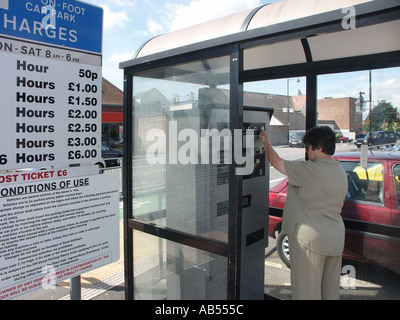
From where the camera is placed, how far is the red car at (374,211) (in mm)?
3303

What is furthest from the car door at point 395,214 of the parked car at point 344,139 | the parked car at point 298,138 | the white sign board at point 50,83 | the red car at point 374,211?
the white sign board at point 50,83

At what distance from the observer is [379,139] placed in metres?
3.30

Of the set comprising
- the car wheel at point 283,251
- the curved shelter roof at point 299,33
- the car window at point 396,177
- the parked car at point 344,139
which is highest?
the curved shelter roof at point 299,33

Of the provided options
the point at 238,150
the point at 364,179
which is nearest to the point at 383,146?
the point at 364,179

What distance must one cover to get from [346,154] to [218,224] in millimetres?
2256

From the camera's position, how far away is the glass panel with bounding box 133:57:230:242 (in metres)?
2.65

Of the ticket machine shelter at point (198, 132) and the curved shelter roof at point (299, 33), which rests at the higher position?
the curved shelter roof at point (299, 33)

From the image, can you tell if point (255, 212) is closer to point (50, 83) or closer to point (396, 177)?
point (396, 177)

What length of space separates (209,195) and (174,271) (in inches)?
31.3

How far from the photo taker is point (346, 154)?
13.5 feet

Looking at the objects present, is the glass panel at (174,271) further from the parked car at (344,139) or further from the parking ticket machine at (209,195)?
the parked car at (344,139)

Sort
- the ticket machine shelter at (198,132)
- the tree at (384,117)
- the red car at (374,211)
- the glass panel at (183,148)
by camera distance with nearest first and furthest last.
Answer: the ticket machine shelter at (198,132), the glass panel at (183,148), the tree at (384,117), the red car at (374,211)

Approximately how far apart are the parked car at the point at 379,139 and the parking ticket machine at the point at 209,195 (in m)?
1.12

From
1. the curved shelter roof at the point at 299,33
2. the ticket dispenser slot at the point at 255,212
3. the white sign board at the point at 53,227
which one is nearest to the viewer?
the white sign board at the point at 53,227
